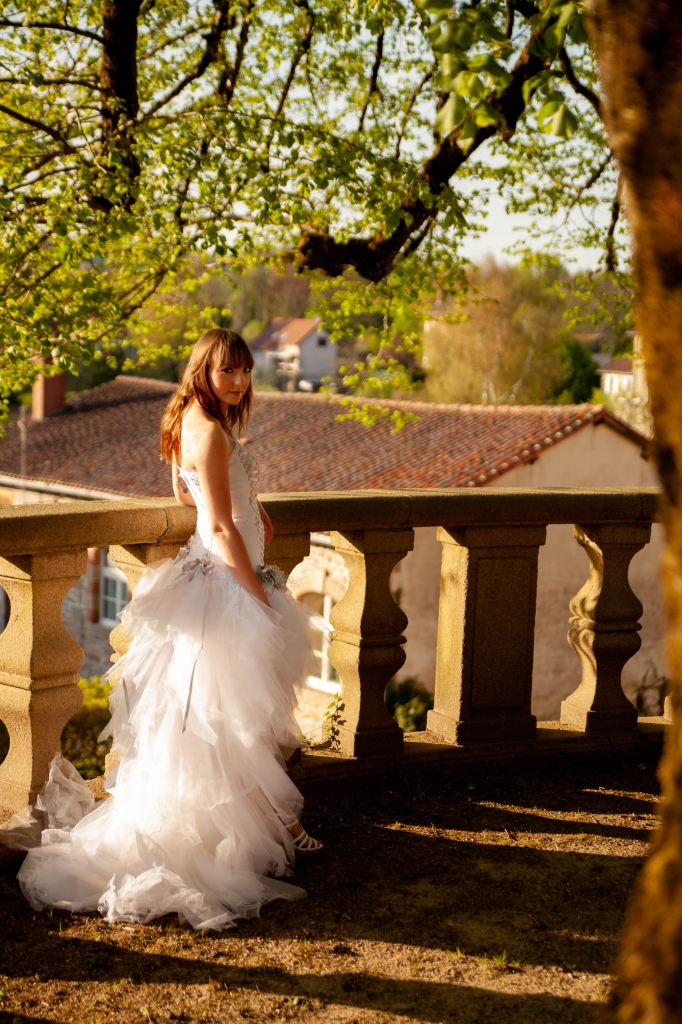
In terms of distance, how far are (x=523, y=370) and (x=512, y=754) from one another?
160 feet

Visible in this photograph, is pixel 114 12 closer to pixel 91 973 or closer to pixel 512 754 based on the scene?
pixel 512 754

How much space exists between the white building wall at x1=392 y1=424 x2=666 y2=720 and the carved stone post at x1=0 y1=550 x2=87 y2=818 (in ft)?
54.3

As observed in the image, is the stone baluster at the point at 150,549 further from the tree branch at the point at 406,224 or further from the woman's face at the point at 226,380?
the tree branch at the point at 406,224

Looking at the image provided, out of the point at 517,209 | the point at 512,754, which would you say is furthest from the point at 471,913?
the point at 517,209

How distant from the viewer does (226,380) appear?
3.24 meters

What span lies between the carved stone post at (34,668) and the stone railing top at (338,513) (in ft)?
0.29

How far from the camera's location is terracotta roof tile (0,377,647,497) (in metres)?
21.4

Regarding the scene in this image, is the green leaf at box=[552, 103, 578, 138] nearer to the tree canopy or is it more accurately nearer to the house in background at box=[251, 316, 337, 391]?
the tree canopy

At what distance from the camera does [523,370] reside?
5131 cm

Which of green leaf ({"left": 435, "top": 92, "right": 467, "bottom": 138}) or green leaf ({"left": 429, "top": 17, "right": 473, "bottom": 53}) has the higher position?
green leaf ({"left": 429, "top": 17, "right": 473, "bottom": 53})

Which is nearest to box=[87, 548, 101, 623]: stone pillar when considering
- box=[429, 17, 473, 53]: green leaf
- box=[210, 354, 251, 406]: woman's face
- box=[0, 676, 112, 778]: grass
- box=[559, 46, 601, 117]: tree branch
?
box=[0, 676, 112, 778]: grass

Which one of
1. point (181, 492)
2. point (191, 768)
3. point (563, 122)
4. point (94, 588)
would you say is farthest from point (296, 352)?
point (563, 122)

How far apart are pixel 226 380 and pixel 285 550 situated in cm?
73

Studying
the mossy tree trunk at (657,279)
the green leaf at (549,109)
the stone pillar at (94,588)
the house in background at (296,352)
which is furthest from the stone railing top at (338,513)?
the house in background at (296,352)
